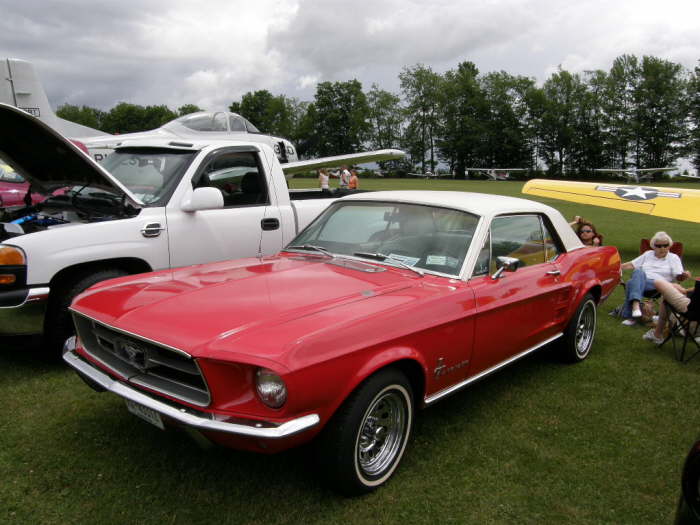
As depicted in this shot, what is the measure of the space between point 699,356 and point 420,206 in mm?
3485

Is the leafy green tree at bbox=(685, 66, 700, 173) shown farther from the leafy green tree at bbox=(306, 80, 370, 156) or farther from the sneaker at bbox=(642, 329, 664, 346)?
the sneaker at bbox=(642, 329, 664, 346)

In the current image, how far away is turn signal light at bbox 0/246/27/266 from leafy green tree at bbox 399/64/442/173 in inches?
3167

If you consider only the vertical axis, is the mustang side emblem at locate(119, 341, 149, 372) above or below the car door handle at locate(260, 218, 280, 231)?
below

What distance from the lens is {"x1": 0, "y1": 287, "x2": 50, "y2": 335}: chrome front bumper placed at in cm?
393

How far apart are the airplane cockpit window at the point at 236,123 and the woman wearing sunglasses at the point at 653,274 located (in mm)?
12273

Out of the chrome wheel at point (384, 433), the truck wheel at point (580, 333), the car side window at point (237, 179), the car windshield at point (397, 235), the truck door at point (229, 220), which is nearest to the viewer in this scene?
the chrome wheel at point (384, 433)

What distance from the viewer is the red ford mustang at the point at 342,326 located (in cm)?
238

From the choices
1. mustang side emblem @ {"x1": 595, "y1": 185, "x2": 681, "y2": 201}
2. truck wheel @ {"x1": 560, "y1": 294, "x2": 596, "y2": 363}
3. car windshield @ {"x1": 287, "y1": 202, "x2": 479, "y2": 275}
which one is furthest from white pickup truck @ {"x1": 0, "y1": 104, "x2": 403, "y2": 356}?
mustang side emblem @ {"x1": 595, "y1": 185, "x2": 681, "y2": 201}

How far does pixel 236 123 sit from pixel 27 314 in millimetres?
12708

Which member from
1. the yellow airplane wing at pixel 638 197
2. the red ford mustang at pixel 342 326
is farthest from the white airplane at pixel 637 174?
the red ford mustang at pixel 342 326

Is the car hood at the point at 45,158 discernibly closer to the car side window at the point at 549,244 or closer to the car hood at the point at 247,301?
the car hood at the point at 247,301

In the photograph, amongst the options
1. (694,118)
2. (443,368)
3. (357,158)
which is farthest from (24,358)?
(694,118)

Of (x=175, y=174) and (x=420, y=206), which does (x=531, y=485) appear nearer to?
(x=420, y=206)

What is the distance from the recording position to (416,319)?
293 cm
